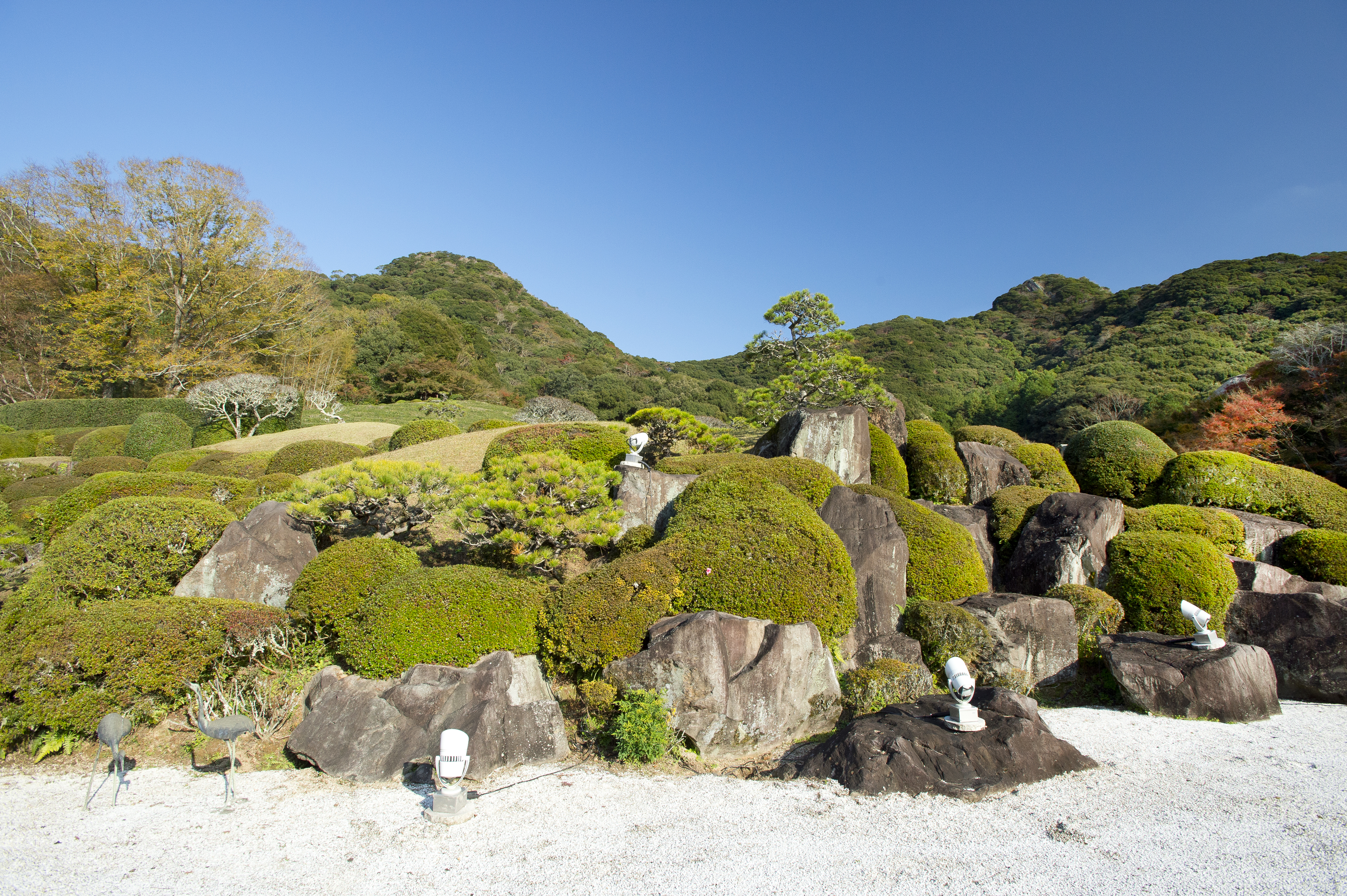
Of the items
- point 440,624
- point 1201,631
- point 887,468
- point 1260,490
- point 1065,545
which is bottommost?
point 1201,631

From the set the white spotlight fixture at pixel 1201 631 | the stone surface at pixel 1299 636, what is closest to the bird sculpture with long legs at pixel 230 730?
the white spotlight fixture at pixel 1201 631

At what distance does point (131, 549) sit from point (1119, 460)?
50.1 feet

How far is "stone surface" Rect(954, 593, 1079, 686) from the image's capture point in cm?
645

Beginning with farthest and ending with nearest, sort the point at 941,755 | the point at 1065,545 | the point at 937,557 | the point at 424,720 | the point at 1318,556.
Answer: the point at 1318,556 < the point at 1065,545 < the point at 937,557 < the point at 424,720 < the point at 941,755

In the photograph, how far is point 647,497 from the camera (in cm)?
831

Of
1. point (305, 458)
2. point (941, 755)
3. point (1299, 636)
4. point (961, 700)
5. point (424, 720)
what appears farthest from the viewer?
point (305, 458)

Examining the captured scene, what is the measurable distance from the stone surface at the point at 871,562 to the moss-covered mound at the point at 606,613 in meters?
2.06

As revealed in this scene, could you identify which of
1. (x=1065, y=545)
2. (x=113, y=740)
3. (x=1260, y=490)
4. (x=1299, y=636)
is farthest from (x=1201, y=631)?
(x=113, y=740)

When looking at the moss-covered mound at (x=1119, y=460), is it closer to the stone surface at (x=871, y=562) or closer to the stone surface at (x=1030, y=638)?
the stone surface at (x=1030, y=638)

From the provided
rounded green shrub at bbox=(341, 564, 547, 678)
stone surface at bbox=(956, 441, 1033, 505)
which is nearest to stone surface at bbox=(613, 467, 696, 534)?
rounded green shrub at bbox=(341, 564, 547, 678)

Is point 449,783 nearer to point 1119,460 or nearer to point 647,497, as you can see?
point 647,497

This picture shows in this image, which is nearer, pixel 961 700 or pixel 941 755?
pixel 941 755

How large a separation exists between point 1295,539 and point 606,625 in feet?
32.1

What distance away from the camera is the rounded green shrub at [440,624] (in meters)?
5.36
